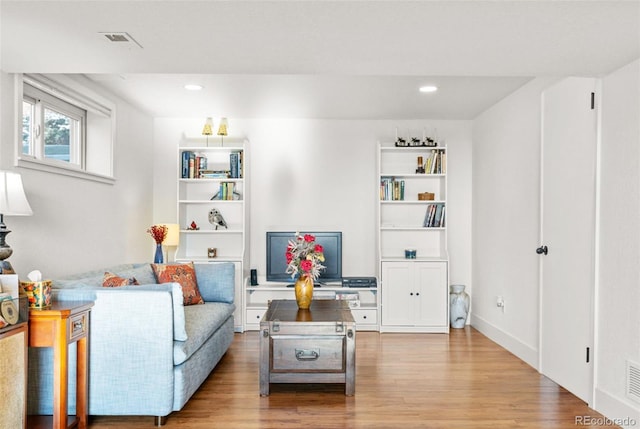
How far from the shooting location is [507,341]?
14.9ft

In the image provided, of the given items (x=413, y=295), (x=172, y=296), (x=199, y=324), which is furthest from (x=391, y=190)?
(x=172, y=296)

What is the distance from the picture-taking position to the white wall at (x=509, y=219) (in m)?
4.09

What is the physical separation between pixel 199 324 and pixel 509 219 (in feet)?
9.97

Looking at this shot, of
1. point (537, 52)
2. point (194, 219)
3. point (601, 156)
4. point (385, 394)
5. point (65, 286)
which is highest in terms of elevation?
point (537, 52)

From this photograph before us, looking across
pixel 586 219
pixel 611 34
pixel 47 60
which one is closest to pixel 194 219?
pixel 47 60

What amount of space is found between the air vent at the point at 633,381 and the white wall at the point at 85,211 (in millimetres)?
3892

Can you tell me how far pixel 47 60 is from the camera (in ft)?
9.51

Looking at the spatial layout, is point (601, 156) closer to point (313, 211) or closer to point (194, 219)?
point (313, 211)

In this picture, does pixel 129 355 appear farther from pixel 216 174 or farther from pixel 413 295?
pixel 413 295

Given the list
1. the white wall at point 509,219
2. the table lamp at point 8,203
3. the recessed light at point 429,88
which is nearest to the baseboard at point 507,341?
the white wall at point 509,219

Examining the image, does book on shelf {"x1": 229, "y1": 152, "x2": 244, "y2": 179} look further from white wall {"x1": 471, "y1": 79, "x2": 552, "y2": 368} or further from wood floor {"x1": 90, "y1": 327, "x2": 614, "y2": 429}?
white wall {"x1": 471, "y1": 79, "x2": 552, "y2": 368}

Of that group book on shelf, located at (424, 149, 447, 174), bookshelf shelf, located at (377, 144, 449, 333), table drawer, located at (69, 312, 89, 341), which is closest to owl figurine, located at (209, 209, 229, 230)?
Answer: bookshelf shelf, located at (377, 144, 449, 333)

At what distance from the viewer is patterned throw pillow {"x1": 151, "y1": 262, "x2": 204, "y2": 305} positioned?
4.18m

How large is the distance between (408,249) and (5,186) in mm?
4258
